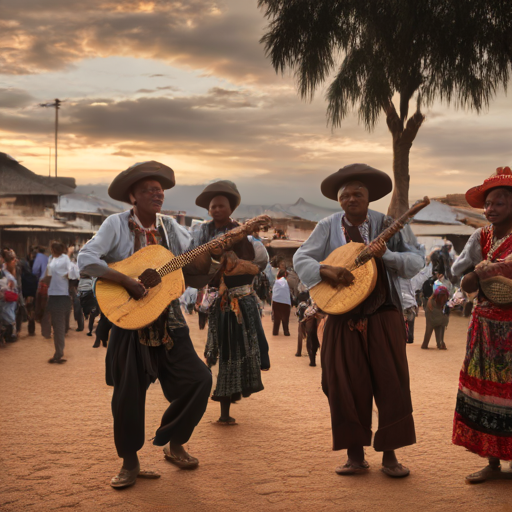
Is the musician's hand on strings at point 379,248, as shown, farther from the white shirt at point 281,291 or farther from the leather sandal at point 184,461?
the white shirt at point 281,291

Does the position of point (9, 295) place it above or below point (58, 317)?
above

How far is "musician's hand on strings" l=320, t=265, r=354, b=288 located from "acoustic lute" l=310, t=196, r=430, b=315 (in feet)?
0.10

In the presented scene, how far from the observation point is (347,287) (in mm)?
4699

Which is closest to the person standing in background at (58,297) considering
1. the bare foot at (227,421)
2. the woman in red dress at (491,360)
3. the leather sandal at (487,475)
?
the bare foot at (227,421)

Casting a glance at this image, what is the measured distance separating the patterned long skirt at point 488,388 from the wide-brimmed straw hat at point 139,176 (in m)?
2.61

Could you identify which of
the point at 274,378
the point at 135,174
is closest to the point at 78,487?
the point at 135,174

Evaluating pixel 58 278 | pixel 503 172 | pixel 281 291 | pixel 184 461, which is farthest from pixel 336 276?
pixel 281 291

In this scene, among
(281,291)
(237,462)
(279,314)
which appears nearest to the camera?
(237,462)

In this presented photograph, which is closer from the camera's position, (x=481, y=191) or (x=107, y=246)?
(x=107, y=246)

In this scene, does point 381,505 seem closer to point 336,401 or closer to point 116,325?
point 336,401

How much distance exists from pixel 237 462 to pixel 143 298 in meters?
1.59

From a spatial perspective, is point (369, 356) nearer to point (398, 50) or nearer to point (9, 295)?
point (9, 295)

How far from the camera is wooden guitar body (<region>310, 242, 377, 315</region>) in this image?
457cm

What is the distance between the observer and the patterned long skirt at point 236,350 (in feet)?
20.8
